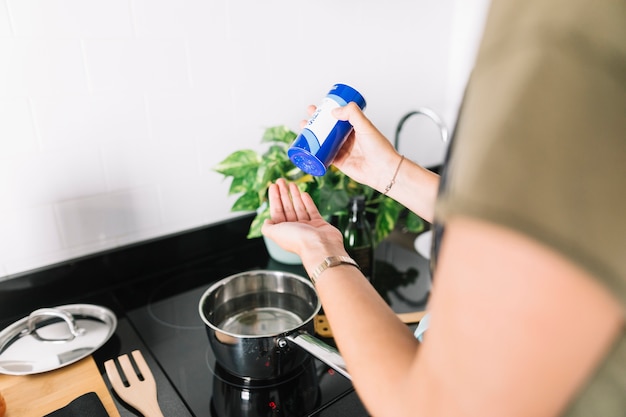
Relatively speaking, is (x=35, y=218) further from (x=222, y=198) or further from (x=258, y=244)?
(x=258, y=244)

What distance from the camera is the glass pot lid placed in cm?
78

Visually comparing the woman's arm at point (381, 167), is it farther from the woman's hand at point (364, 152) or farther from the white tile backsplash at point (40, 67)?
the white tile backsplash at point (40, 67)

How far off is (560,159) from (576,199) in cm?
2

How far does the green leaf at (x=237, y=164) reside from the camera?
0.99 metres

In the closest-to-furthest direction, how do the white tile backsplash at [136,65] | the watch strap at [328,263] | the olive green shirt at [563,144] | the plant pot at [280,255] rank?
the olive green shirt at [563,144] < the watch strap at [328,263] < the white tile backsplash at [136,65] < the plant pot at [280,255]

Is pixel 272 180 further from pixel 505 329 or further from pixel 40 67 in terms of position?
pixel 505 329

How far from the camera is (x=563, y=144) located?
287 millimetres

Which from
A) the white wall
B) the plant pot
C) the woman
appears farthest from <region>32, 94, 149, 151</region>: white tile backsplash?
the woman

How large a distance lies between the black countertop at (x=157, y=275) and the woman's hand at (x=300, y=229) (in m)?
0.27

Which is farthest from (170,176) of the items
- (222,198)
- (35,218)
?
(35,218)

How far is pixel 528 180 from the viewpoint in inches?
11.1

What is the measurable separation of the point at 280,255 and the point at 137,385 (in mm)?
440

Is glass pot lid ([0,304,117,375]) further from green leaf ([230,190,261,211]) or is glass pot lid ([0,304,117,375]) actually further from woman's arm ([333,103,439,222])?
woman's arm ([333,103,439,222])

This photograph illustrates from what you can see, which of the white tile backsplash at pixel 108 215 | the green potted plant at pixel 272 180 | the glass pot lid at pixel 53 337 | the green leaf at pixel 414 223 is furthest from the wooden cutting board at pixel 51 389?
the green leaf at pixel 414 223
